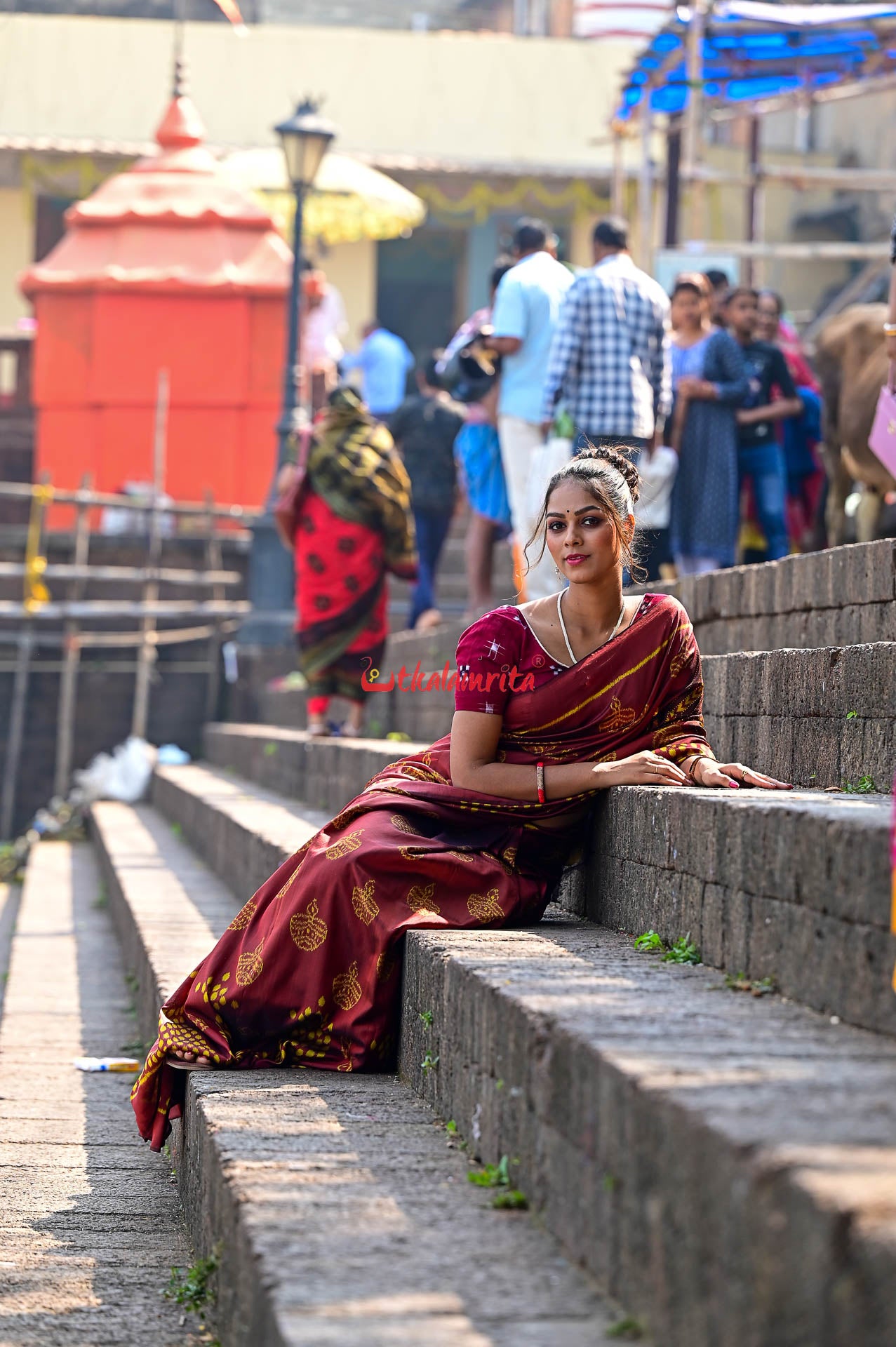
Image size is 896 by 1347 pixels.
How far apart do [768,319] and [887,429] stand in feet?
13.4

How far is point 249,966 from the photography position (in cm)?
422

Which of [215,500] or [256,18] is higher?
[256,18]

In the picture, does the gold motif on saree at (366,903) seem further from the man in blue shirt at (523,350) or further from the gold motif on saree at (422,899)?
the man in blue shirt at (523,350)

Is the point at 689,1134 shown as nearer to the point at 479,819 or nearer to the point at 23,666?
the point at 479,819

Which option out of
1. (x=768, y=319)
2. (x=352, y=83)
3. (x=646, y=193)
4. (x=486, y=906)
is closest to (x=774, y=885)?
(x=486, y=906)

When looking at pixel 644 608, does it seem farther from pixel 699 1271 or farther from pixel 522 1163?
pixel 699 1271

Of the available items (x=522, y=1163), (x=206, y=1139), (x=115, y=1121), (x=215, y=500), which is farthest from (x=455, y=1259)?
(x=215, y=500)

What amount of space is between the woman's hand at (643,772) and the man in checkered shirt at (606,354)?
346 cm

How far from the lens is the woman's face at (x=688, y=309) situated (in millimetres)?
8453

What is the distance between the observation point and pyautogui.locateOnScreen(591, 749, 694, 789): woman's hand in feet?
13.5

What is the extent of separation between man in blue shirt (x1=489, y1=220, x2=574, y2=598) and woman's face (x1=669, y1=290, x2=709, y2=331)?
49cm

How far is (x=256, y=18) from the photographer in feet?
79.8

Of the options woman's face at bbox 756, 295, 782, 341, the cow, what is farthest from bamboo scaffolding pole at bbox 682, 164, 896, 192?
the cow

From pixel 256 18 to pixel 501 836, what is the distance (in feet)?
71.8
